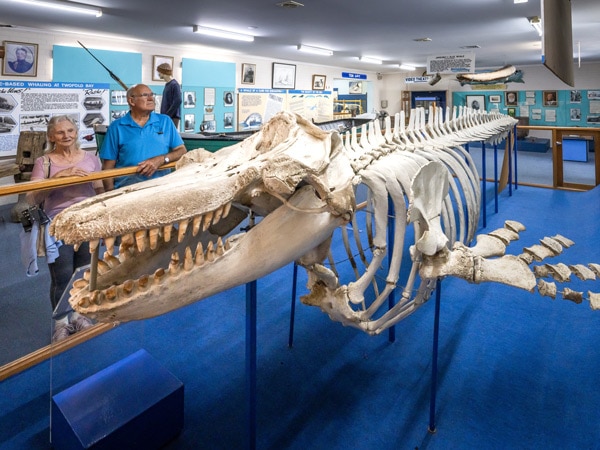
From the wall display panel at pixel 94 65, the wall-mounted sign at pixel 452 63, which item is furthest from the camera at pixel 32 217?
the wall-mounted sign at pixel 452 63

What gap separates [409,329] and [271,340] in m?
1.07

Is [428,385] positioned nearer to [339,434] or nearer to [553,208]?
[339,434]

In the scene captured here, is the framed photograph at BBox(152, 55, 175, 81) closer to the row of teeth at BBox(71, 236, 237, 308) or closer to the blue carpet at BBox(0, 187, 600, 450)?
the blue carpet at BBox(0, 187, 600, 450)

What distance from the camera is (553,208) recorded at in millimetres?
6820

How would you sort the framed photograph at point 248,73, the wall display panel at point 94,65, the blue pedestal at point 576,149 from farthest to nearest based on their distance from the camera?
1. the blue pedestal at point 576,149
2. the framed photograph at point 248,73
3. the wall display panel at point 94,65

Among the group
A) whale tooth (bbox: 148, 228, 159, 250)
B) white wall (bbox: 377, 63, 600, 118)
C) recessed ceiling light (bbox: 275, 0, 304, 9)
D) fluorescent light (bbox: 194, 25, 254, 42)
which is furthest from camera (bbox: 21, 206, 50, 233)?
white wall (bbox: 377, 63, 600, 118)

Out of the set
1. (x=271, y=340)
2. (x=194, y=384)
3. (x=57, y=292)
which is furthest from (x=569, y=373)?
(x=57, y=292)

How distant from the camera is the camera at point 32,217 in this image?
2725 mm

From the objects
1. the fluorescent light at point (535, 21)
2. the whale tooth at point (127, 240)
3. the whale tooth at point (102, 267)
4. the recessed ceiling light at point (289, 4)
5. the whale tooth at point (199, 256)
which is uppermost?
the fluorescent light at point (535, 21)

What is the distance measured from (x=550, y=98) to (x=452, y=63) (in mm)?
8010

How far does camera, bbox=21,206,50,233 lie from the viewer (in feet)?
8.94

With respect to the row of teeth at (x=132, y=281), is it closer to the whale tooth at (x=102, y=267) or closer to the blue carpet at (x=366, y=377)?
the whale tooth at (x=102, y=267)

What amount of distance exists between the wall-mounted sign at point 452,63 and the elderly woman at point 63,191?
7426 mm

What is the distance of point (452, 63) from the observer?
28.6ft
